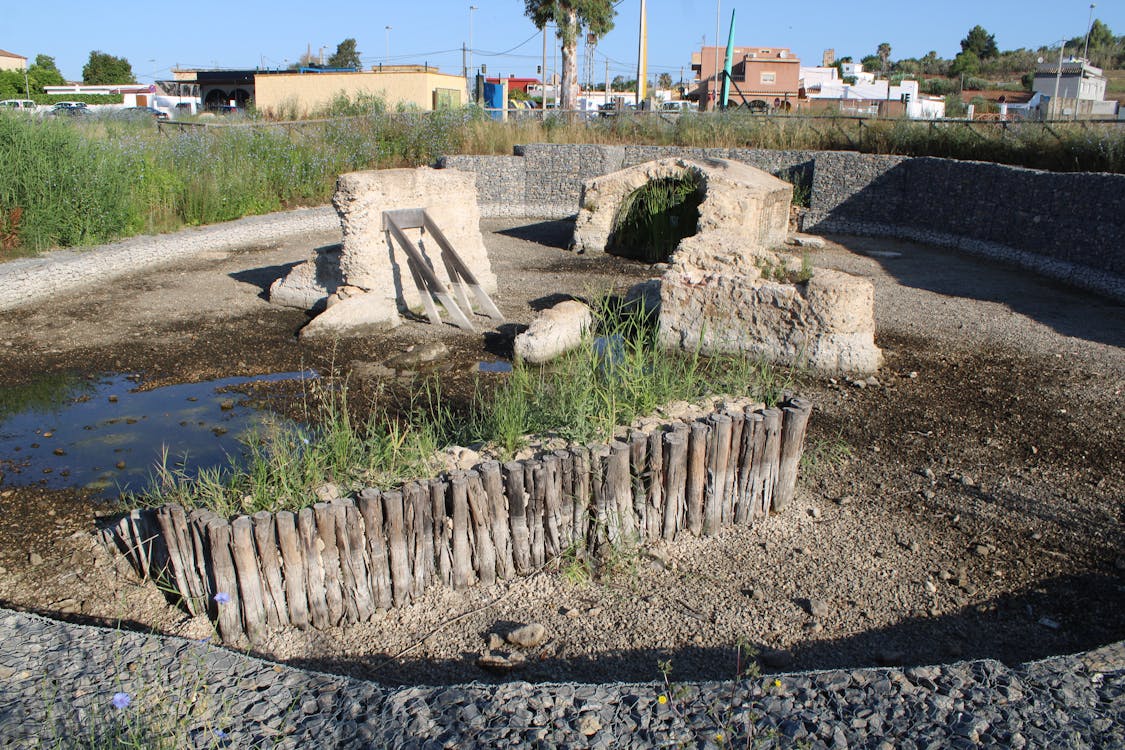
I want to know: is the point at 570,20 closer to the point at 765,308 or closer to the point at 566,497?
the point at 765,308

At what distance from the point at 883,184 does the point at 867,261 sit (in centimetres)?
302

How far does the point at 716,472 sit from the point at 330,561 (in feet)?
7.06

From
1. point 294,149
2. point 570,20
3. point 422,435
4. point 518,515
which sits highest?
point 570,20

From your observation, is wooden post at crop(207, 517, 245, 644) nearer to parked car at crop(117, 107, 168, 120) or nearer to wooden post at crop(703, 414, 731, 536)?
wooden post at crop(703, 414, 731, 536)

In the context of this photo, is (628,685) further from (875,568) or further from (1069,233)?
(1069,233)

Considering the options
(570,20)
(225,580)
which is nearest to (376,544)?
(225,580)

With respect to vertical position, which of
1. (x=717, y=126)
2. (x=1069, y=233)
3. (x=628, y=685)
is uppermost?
(x=717, y=126)

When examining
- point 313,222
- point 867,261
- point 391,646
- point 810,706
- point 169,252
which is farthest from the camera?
point 313,222

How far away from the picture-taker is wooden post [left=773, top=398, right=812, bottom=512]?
5.25 m

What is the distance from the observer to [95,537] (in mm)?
4879

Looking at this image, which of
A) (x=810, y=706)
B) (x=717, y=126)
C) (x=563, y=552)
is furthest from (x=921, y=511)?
(x=717, y=126)

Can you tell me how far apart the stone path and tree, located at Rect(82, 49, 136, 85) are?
77.4 m

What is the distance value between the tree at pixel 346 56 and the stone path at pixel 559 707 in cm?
7707

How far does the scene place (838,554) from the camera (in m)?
4.95
